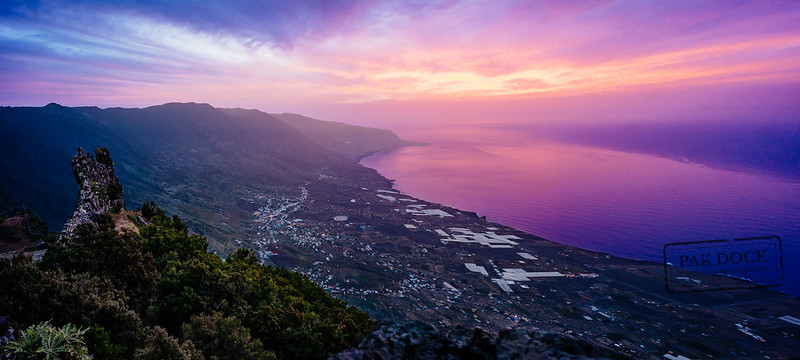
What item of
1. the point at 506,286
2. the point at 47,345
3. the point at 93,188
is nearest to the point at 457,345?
the point at 47,345

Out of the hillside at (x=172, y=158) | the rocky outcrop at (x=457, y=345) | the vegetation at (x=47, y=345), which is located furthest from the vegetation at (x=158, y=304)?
Result: the hillside at (x=172, y=158)

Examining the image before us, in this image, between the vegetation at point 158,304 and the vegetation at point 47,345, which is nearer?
the vegetation at point 47,345

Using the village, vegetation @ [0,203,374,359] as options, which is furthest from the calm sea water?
vegetation @ [0,203,374,359]

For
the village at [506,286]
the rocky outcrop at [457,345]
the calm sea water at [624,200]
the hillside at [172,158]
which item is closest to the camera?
the rocky outcrop at [457,345]

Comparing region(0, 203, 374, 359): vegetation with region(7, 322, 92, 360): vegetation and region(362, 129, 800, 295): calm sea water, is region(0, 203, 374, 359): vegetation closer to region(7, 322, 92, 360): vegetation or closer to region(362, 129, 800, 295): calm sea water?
region(7, 322, 92, 360): vegetation

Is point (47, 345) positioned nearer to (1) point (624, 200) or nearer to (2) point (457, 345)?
(2) point (457, 345)

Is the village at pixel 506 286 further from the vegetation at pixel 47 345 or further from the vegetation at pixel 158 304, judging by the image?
the vegetation at pixel 47 345
